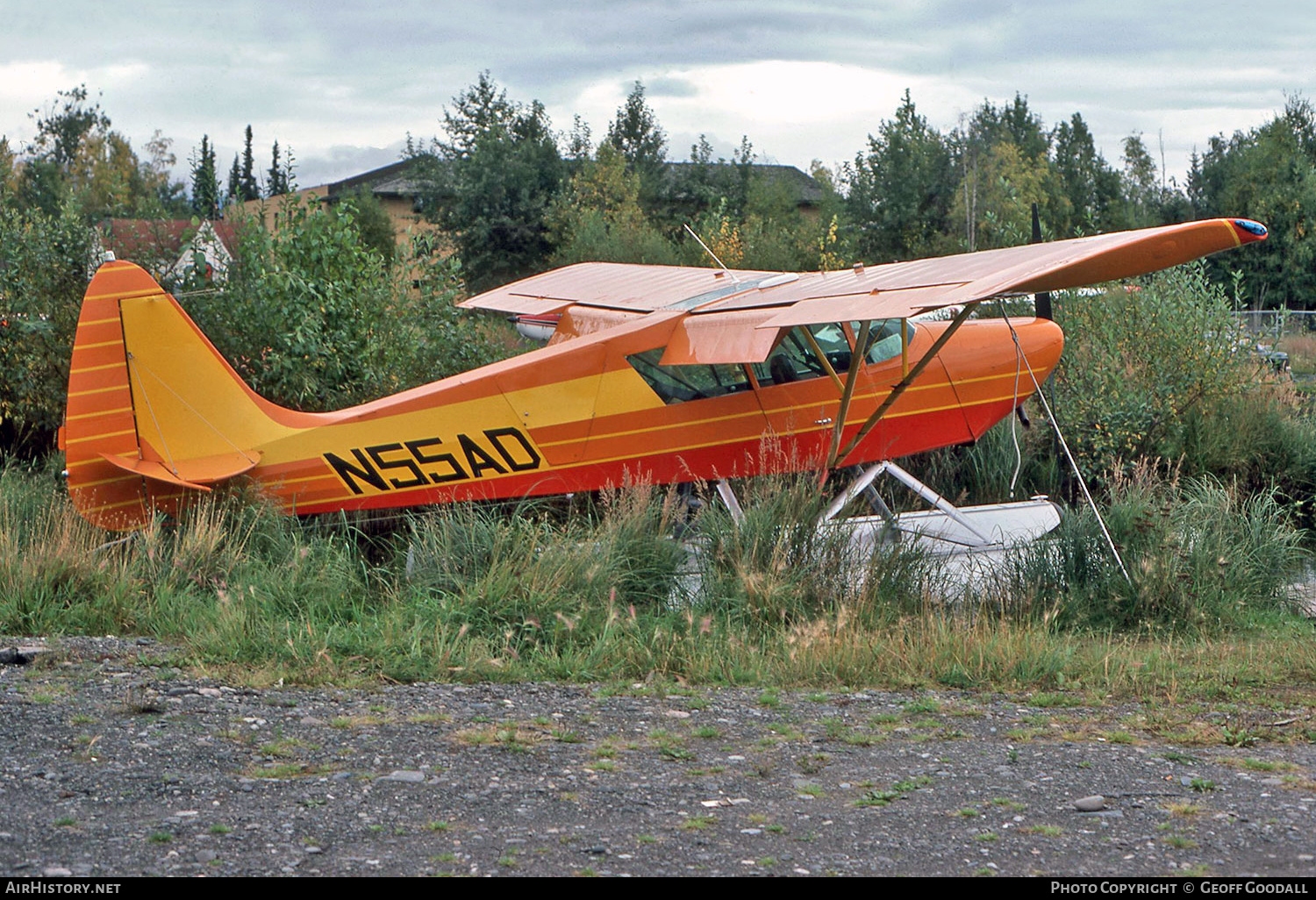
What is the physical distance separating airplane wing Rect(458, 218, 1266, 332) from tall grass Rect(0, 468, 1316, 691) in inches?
48.5

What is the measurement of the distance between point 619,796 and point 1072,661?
2.94 m

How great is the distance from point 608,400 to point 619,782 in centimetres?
444

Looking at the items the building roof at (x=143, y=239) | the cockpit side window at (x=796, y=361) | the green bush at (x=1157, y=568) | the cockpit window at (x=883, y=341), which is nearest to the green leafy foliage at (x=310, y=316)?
the building roof at (x=143, y=239)

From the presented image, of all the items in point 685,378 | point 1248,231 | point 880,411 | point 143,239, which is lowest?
point 880,411

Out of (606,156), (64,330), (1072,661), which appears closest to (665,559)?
(1072,661)

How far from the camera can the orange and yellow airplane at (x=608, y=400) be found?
24.3 ft

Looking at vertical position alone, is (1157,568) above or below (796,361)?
below

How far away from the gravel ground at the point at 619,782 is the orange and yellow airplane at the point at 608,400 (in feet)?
8.08

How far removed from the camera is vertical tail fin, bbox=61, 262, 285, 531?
741 cm

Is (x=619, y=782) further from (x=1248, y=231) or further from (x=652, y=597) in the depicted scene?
(x=1248, y=231)

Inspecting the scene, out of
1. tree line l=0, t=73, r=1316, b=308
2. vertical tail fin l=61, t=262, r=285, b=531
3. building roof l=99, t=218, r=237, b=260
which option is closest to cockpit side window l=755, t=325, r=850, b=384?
vertical tail fin l=61, t=262, r=285, b=531

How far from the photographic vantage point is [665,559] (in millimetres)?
7148

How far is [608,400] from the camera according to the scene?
8.11 metres

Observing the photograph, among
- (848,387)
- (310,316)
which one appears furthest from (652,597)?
(310,316)
